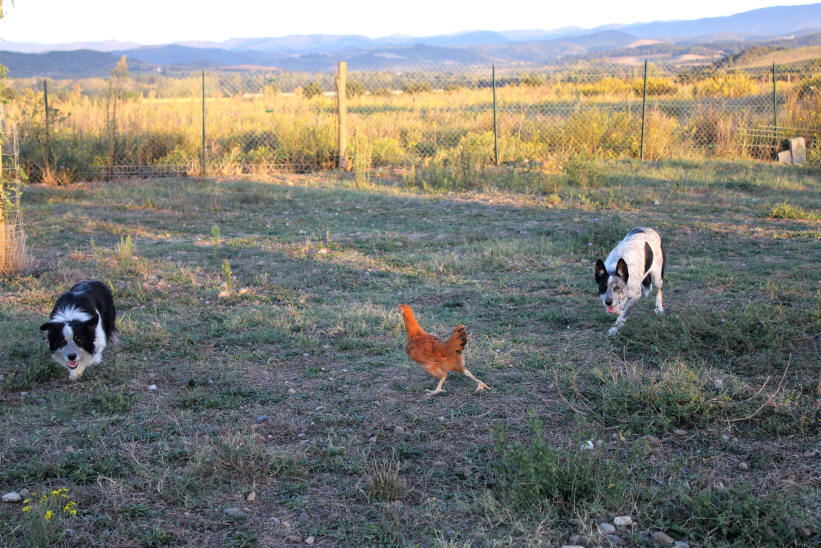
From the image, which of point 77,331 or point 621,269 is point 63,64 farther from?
point 621,269

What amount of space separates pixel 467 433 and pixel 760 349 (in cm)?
246

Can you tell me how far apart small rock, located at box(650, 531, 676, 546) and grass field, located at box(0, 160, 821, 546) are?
6cm

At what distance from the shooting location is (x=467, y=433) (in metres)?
3.99

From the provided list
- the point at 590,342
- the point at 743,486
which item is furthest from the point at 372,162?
the point at 743,486

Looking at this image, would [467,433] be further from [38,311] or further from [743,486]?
[38,311]

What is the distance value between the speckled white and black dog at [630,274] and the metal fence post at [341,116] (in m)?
10.5

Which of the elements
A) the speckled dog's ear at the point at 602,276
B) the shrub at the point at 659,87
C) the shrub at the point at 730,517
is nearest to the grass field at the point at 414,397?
the shrub at the point at 730,517

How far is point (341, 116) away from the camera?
50.8ft

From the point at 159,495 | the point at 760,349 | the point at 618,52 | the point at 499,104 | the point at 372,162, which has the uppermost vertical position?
the point at 618,52

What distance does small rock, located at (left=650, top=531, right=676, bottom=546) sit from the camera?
9.46 ft

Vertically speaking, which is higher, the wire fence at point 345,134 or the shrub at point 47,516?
the wire fence at point 345,134

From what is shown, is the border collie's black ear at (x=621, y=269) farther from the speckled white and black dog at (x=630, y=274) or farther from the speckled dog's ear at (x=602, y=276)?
the speckled dog's ear at (x=602, y=276)

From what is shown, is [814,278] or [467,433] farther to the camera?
[814,278]

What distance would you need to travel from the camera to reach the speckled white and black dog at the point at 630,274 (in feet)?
18.5
